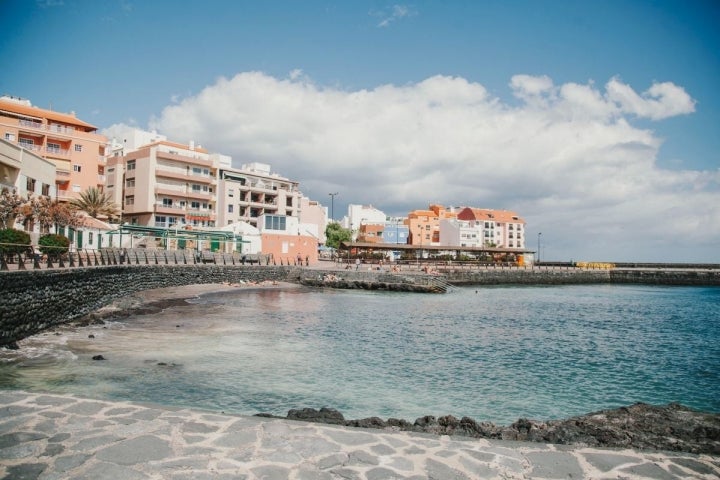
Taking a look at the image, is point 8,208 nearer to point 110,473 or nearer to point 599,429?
point 110,473

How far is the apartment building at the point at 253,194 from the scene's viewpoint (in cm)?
7956

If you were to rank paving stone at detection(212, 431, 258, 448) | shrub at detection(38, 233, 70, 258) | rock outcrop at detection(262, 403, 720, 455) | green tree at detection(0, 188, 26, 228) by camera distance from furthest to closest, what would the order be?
1. green tree at detection(0, 188, 26, 228)
2. shrub at detection(38, 233, 70, 258)
3. rock outcrop at detection(262, 403, 720, 455)
4. paving stone at detection(212, 431, 258, 448)

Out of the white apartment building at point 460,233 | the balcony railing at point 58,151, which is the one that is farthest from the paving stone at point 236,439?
the white apartment building at point 460,233

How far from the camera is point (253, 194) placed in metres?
86.4

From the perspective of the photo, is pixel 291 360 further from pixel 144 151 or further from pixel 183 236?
pixel 144 151

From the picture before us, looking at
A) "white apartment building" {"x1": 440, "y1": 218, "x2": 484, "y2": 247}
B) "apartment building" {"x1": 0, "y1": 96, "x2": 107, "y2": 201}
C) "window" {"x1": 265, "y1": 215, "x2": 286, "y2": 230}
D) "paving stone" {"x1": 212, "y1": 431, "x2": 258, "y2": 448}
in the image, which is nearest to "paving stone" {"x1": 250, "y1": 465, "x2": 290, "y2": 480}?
"paving stone" {"x1": 212, "y1": 431, "x2": 258, "y2": 448}

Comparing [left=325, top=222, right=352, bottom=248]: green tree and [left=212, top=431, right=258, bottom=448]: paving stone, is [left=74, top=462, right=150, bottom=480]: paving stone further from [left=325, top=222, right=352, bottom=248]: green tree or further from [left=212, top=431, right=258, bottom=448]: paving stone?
[left=325, top=222, right=352, bottom=248]: green tree

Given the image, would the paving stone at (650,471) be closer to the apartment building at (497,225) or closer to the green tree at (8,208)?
the green tree at (8,208)

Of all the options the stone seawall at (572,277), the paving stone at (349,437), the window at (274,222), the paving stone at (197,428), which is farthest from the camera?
the stone seawall at (572,277)

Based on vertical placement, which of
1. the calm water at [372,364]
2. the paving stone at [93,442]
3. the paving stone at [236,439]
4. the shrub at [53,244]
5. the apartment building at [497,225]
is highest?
the apartment building at [497,225]

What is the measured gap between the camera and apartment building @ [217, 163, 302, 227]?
79.6 metres

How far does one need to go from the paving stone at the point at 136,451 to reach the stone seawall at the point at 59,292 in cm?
1359

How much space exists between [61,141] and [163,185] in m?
15.1

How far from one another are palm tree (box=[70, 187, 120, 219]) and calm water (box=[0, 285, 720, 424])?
117 ft
